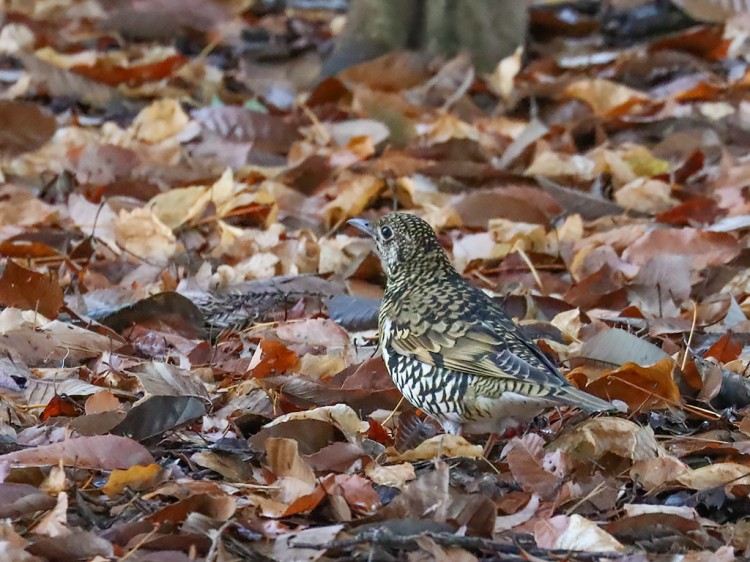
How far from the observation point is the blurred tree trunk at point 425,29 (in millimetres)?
10078

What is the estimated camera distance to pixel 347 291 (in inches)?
239

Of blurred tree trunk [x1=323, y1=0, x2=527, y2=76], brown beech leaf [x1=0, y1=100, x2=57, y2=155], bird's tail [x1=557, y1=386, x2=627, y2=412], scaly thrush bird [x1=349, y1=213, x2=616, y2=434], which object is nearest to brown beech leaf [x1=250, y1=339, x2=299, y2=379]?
scaly thrush bird [x1=349, y1=213, x2=616, y2=434]

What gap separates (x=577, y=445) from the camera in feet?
13.9

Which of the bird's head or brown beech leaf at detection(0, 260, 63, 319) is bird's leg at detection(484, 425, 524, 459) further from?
brown beech leaf at detection(0, 260, 63, 319)

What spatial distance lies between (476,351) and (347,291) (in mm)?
1608

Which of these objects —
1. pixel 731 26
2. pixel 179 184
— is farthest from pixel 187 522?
pixel 731 26

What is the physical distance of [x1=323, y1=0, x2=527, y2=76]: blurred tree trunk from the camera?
10.1 metres

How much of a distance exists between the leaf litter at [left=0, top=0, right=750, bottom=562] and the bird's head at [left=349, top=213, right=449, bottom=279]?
327mm

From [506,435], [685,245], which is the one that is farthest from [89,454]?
[685,245]

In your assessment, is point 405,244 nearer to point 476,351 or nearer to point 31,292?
point 476,351

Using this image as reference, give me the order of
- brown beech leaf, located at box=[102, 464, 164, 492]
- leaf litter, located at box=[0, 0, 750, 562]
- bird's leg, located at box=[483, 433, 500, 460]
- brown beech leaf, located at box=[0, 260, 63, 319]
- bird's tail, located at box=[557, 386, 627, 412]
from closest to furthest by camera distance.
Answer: leaf litter, located at box=[0, 0, 750, 562] → brown beech leaf, located at box=[102, 464, 164, 492] → bird's tail, located at box=[557, 386, 627, 412] → bird's leg, located at box=[483, 433, 500, 460] → brown beech leaf, located at box=[0, 260, 63, 319]

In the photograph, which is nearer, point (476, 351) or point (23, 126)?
point (476, 351)

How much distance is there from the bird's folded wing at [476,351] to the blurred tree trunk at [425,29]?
18.6 feet

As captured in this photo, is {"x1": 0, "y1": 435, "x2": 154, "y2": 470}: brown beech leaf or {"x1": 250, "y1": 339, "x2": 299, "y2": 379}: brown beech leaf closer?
{"x1": 0, "y1": 435, "x2": 154, "y2": 470}: brown beech leaf
